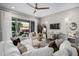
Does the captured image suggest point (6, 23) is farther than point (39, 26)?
No

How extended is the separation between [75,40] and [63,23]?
1.13 feet

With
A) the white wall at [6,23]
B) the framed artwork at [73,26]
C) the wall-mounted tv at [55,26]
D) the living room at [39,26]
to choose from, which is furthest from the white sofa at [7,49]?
the framed artwork at [73,26]

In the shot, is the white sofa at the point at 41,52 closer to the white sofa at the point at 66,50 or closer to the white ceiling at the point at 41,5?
the white sofa at the point at 66,50

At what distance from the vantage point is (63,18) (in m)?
1.87

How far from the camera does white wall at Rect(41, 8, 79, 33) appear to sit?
1.81m

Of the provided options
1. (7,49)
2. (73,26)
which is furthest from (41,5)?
(7,49)

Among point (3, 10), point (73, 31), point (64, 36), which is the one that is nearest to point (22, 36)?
point (3, 10)

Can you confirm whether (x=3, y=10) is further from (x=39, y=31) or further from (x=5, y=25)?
(x=39, y=31)

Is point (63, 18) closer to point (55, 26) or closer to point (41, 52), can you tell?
point (55, 26)

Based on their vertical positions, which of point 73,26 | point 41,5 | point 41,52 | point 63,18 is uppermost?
point 41,5

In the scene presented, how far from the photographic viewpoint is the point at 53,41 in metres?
1.87

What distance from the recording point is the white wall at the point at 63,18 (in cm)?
181

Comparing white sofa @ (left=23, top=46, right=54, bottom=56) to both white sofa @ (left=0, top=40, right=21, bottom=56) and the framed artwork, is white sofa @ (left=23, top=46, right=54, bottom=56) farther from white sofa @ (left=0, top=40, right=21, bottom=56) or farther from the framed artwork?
the framed artwork

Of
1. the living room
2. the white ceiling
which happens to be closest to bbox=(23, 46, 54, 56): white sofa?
the living room
